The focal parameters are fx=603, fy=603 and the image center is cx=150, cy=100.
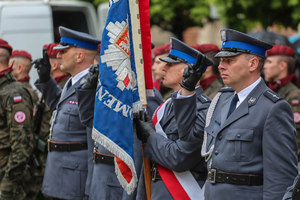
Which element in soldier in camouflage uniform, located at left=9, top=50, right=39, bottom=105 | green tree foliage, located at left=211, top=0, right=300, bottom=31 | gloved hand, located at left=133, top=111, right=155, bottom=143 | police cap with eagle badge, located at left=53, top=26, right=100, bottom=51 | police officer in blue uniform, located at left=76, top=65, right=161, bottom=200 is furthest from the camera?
green tree foliage, located at left=211, top=0, right=300, bottom=31

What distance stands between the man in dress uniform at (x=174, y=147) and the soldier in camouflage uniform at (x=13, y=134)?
233 cm

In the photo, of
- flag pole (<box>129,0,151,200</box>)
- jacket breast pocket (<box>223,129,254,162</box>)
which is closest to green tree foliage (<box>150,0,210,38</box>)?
flag pole (<box>129,0,151,200</box>)

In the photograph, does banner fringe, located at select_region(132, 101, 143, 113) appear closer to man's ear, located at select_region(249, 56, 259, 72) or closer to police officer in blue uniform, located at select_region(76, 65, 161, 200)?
police officer in blue uniform, located at select_region(76, 65, 161, 200)

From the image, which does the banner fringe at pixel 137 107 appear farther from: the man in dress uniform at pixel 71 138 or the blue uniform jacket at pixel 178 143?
the man in dress uniform at pixel 71 138

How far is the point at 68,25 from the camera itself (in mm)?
13195

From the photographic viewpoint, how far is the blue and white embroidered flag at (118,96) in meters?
4.62

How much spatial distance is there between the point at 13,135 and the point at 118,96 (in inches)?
94.5

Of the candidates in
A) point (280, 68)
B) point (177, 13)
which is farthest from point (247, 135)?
point (177, 13)

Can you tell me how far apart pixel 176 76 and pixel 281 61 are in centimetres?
283

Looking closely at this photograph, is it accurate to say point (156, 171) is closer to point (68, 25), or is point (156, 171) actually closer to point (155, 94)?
point (155, 94)

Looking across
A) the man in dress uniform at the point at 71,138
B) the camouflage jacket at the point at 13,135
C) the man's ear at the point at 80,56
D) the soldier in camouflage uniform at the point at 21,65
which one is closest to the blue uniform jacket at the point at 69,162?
the man in dress uniform at the point at 71,138

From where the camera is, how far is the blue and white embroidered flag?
462 cm

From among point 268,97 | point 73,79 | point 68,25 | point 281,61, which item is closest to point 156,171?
point 268,97

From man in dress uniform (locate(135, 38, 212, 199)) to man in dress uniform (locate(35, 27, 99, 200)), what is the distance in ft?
3.53
